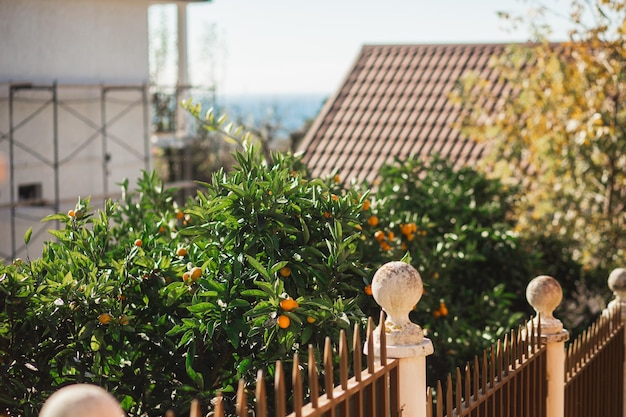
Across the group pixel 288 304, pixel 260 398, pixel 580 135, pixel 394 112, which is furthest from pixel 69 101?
pixel 260 398

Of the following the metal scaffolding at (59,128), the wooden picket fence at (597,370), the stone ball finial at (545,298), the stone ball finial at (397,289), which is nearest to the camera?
the stone ball finial at (397,289)

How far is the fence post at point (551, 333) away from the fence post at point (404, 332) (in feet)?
4.37

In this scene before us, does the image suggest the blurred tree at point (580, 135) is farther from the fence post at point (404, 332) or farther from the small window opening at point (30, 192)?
the small window opening at point (30, 192)

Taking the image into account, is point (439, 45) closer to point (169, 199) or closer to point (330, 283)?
point (169, 199)

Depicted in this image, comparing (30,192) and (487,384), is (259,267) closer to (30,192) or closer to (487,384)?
(487,384)

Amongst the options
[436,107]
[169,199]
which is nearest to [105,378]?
[169,199]

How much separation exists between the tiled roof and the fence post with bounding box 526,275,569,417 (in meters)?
8.32

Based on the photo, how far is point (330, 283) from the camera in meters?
3.84

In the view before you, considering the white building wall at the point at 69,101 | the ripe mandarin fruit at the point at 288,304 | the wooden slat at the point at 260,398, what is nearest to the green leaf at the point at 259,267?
the ripe mandarin fruit at the point at 288,304

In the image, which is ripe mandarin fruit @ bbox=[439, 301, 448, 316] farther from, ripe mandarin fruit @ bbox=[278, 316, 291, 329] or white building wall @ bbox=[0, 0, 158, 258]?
white building wall @ bbox=[0, 0, 158, 258]

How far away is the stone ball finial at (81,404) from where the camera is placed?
1.66 metres

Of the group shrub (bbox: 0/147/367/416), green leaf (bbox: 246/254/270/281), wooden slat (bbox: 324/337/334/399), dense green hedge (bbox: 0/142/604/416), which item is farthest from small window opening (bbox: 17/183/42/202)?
wooden slat (bbox: 324/337/334/399)

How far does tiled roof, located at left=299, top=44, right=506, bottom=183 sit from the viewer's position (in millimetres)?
13125

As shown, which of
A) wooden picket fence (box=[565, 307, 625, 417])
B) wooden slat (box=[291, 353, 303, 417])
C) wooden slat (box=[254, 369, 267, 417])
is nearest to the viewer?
wooden slat (box=[254, 369, 267, 417])
